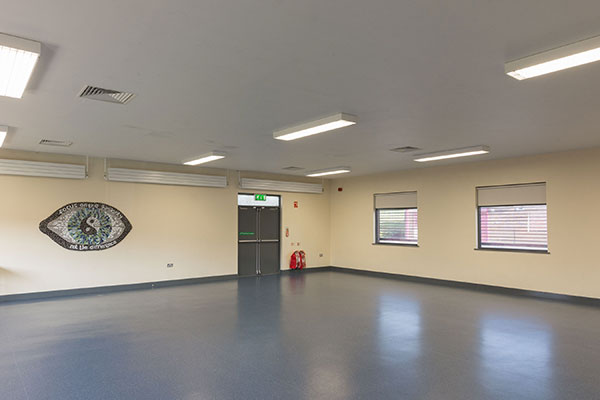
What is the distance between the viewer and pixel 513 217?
26.2 ft

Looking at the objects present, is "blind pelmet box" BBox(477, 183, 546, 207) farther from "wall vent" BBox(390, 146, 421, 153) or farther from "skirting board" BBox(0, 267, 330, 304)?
"skirting board" BBox(0, 267, 330, 304)

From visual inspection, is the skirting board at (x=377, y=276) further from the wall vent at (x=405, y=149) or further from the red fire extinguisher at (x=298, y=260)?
the wall vent at (x=405, y=149)

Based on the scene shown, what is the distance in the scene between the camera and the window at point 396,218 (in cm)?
978

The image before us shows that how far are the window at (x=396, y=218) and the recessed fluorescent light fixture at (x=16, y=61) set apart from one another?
26.5 feet

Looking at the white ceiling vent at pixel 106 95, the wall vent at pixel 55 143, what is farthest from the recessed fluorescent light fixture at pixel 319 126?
the wall vent at pixel 55 143

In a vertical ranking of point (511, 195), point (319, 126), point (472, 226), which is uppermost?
point (319, 126)

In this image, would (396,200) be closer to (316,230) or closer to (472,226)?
(472,226)

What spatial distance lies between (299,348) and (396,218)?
6.34 metres

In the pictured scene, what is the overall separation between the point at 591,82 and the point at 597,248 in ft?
14.0

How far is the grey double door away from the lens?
400 inches

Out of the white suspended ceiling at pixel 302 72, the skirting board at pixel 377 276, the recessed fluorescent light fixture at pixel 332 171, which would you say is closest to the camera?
the white suspended ceiling at pixel 302 72

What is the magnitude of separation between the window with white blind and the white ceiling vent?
6997mm

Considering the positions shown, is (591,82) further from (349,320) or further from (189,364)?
(189,364)

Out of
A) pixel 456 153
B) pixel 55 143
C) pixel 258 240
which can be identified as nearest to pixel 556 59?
pixel 456 153
